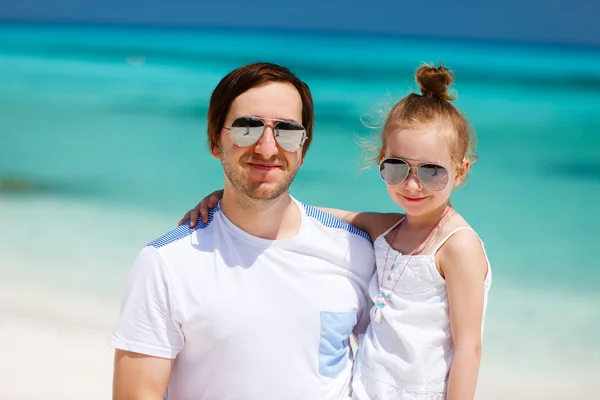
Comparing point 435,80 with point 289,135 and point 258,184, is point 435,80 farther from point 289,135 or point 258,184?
point 258,184

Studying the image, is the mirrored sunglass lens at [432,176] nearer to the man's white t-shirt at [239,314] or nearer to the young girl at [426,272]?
the young girl at [426,272]

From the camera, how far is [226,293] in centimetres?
213

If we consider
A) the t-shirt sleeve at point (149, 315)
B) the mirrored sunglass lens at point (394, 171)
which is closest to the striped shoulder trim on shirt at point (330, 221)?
the mirrored sunglass lens at point (394, 171)

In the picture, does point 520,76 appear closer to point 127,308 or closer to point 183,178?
point 183,178

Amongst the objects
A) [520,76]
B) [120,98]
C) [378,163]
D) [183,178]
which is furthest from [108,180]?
[520,76]

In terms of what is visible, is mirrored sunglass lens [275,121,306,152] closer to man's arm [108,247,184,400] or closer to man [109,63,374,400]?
man [109,63,374,400]

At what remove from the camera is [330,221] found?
2461 millimetres

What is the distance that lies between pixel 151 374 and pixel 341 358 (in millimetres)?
561

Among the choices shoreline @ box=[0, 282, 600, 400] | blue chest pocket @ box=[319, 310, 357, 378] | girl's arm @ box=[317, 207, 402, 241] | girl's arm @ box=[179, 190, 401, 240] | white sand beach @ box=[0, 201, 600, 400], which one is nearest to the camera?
blue chest pocket @ box=[319, 310, 357, 378]

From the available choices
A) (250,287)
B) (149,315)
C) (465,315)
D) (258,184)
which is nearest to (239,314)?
(250,287)

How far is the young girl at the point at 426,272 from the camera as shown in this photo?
2.12m

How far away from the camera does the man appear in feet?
6.86

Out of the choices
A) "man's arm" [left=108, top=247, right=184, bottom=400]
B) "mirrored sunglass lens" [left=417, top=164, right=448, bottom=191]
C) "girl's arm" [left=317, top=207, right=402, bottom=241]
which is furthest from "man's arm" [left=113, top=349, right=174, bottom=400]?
"mirrored sunglass lens" [left=417, top=164, right=448, bottom=191]

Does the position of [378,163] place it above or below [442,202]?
above
